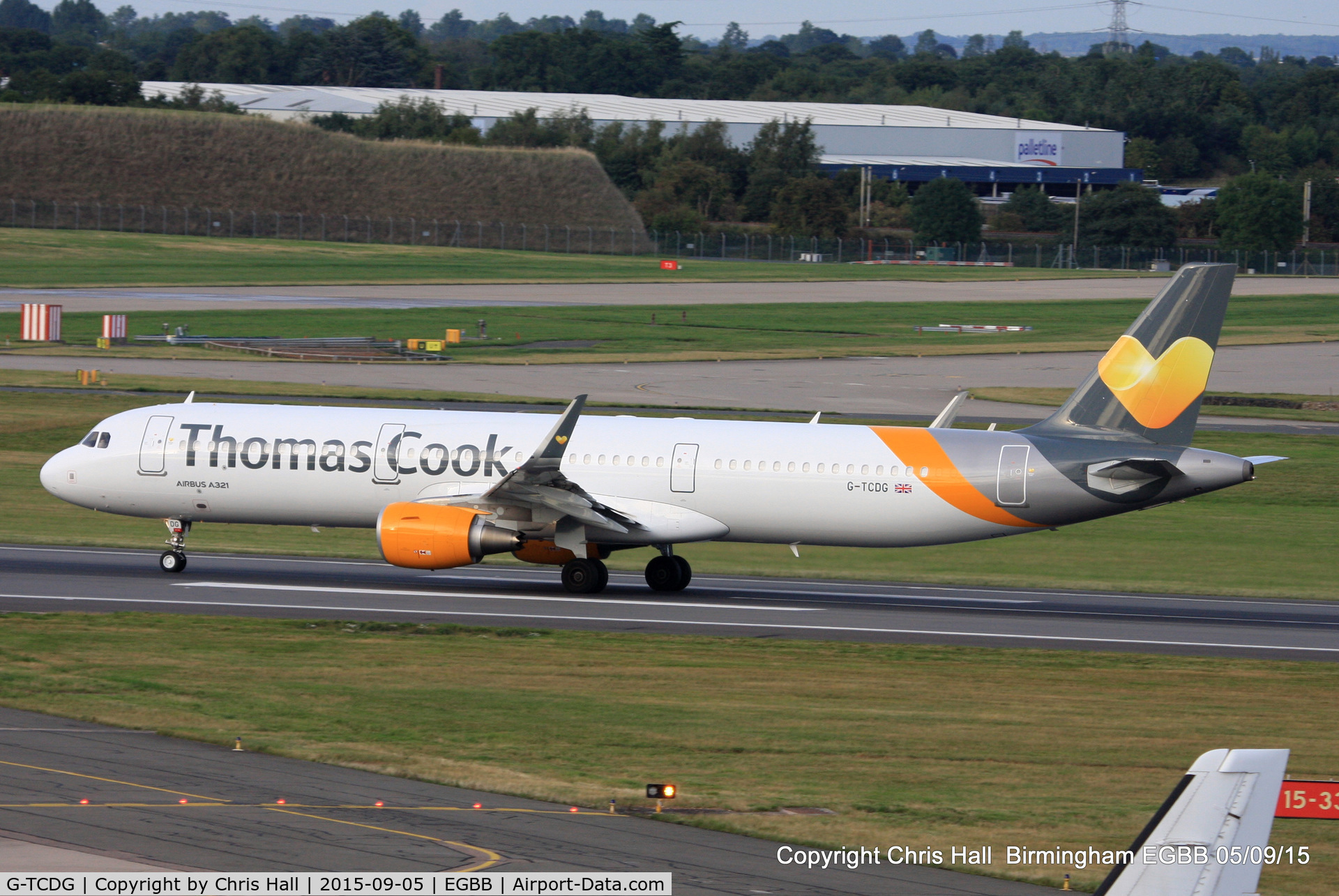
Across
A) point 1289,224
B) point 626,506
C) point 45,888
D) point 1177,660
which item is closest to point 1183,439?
point 1177,660

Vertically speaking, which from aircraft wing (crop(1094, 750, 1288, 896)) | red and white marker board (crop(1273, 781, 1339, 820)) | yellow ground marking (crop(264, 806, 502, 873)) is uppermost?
aircraft wing (crop(1094, 750, 1288, 896))

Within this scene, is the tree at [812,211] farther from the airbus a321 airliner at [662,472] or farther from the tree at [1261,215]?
the airbus a321 airliner at [662,472]

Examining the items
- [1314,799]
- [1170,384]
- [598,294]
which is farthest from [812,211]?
[1314,799]

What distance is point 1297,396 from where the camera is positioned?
233 ft

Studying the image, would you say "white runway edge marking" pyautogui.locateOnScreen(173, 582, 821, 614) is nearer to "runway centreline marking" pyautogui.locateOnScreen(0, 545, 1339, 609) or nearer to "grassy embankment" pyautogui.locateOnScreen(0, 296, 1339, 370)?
"runway centreline marking" pyautogui.locateOnScreen(0, 545, 1339, 609)

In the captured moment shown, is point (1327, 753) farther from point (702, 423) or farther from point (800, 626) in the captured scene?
point (702, 423)

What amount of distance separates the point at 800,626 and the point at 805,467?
4.19 meters

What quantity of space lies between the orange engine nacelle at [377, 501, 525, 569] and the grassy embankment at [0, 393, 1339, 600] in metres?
7.24

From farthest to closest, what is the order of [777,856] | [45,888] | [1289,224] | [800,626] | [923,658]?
[1289,224] < [800,626] < [923,658] < [777,856] < [45,888]

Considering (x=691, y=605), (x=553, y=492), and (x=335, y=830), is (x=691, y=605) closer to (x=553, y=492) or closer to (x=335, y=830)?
(x=553, y=492)

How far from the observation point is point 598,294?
118688 mm

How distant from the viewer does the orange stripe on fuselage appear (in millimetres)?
32031

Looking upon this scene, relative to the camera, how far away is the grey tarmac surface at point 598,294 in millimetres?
102688

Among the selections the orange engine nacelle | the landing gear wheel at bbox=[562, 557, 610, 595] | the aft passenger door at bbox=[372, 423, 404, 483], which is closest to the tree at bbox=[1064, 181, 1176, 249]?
the landing gear wheel at bbox=[562, 557, 610, 595]
